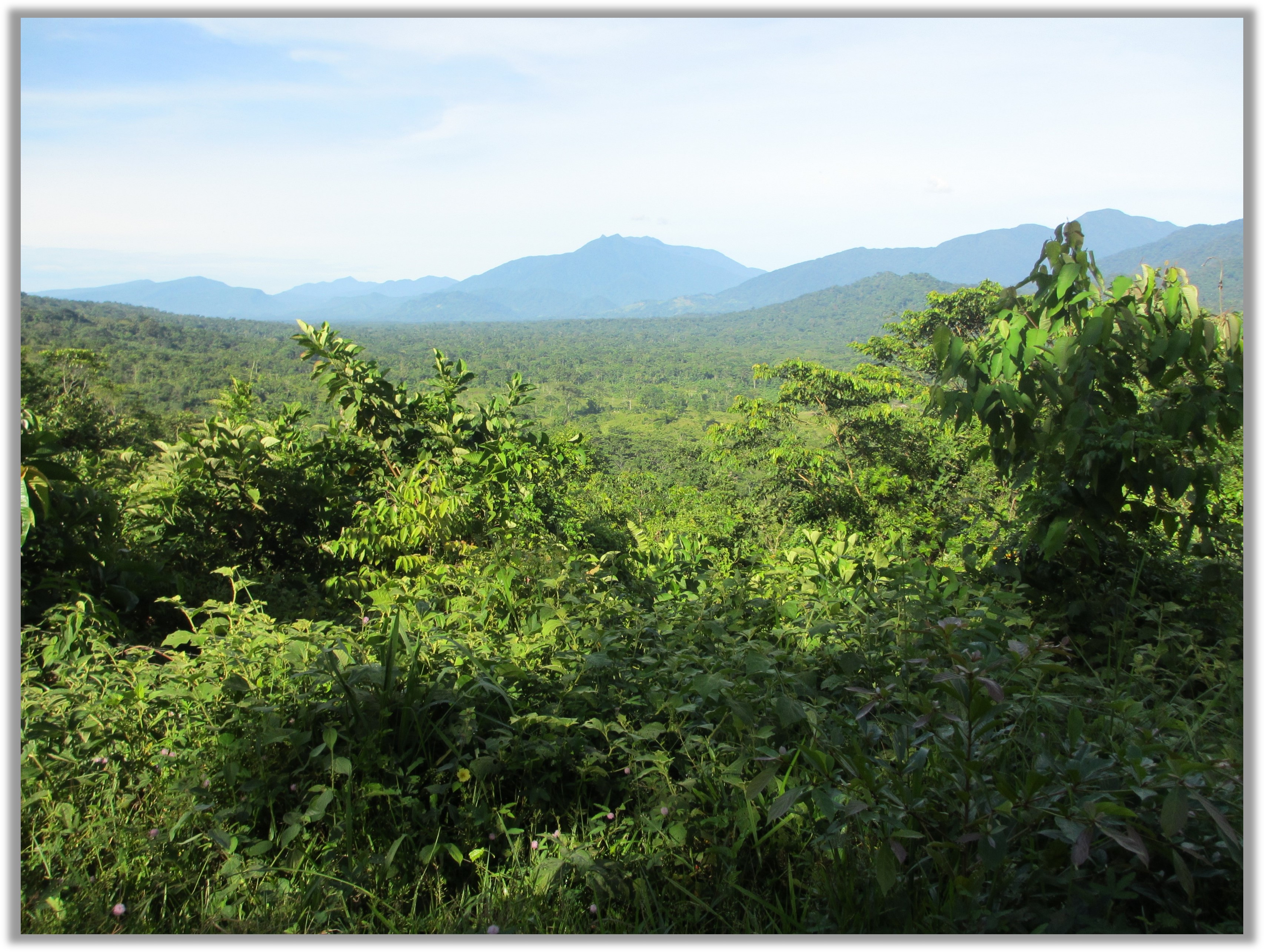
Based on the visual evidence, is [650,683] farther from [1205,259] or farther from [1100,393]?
[1205,259]

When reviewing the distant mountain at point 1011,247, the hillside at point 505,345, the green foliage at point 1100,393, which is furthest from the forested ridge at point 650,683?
the hillside at point 505,345

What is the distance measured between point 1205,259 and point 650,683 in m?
2.09

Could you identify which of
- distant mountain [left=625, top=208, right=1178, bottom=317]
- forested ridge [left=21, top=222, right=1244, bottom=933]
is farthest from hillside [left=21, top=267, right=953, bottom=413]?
forested ridge [left=21, top=222, right=1244, bottom=933]

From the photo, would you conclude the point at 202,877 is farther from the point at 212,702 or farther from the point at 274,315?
the point at 274,315

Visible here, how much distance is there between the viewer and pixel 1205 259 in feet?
7.37

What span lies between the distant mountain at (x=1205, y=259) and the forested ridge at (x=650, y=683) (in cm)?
7

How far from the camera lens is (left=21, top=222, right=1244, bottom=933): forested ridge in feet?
4.05

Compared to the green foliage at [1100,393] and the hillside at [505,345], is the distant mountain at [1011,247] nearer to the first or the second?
the green foliage at [1100,393]

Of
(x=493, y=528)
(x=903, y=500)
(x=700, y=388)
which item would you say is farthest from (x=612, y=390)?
(x=493, y=528)

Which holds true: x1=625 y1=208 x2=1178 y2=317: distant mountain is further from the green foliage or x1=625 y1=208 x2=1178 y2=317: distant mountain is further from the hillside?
the hillside

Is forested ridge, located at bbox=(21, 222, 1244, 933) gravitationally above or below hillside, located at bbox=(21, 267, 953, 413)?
below

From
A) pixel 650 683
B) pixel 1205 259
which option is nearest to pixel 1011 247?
pixel 1205 259

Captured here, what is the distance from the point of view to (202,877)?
54.2 inches

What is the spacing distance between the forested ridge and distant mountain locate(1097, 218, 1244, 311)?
74 millimetres
